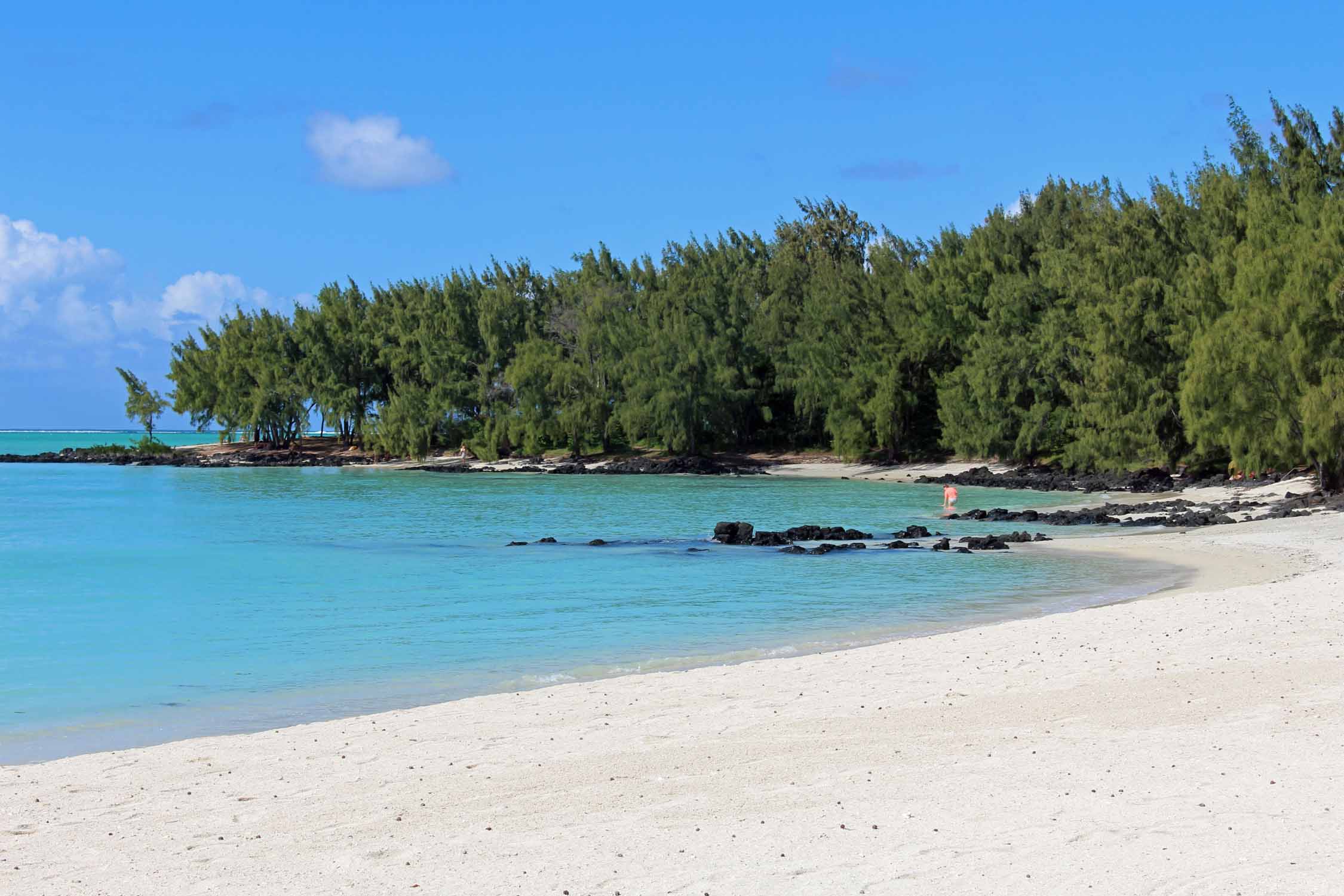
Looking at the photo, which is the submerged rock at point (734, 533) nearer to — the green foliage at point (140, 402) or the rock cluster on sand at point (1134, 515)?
the rock cluster on sand at point (1134, 515)

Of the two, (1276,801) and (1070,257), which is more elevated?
(1070,257)

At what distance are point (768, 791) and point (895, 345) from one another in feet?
223

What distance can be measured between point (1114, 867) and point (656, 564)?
22144mm

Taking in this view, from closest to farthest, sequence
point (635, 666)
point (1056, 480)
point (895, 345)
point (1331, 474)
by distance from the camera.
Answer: point (635, 666), point (1331, 474), point (1056, 480), point (895, 345)

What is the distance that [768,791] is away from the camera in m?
7.97

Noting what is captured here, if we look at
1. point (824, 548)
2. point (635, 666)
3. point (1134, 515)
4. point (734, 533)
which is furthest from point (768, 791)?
point (1134, 515)

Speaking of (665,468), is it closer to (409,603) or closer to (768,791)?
(409,603)

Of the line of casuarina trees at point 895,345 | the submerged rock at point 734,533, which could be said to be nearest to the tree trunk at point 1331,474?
the line of casuarina trees at point 895,345

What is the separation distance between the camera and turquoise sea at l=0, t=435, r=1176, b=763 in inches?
531

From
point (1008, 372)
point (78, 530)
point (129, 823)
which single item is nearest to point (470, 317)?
point (1008, 372)

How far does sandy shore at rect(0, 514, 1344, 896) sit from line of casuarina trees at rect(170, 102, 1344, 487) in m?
31.4

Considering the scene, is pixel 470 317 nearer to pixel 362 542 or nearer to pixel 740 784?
pixel 362 542

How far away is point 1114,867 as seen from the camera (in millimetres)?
6176

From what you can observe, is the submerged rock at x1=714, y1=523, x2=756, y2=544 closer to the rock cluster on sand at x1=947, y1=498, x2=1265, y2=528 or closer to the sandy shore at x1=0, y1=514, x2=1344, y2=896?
the rock cluster on sand at x1=947, y1=498, x2=1265, y2=528
